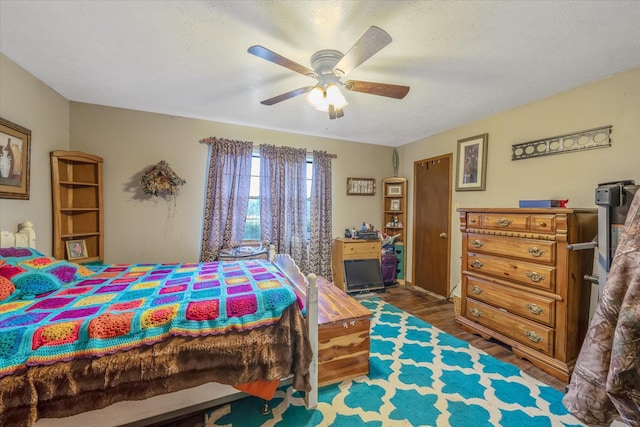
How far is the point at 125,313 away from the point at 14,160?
6.13ft

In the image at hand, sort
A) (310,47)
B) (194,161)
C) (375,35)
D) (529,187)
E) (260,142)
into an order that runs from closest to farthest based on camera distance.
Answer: (375,35) → (310,47) → (529,187) → (194,161) → (260,142)

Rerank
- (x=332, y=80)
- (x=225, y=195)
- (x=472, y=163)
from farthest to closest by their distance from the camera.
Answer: (x=225, y=195) < (x=472, y=163) < (x=332, y=80)

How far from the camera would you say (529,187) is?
267cm

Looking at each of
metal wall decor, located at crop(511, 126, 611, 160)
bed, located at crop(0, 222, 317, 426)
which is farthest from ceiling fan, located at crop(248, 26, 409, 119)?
metal wall decor, located at crop(511, 126, 611, 160)

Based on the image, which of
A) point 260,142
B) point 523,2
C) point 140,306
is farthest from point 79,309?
point 523,2

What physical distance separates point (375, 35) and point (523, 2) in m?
0.88

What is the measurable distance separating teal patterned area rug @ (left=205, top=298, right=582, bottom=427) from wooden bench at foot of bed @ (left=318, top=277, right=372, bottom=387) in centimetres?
8

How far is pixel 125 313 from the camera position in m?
1.34

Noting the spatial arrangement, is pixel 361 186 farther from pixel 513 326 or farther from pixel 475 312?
pixel 513 326

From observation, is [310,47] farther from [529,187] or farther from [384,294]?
[384,294]

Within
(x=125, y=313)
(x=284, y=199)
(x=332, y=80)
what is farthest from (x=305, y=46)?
(x=284, y=199)

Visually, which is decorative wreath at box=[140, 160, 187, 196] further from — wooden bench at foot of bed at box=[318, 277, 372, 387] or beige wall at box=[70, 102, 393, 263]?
wooden bench at foot of bed at box=[318, 277, 372, 387]

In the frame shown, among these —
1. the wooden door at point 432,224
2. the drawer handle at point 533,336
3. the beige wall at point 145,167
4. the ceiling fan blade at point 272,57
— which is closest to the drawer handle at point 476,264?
the drawer handle at point 533,336

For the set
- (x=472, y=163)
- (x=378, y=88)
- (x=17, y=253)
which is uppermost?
(x=378, y=88)
